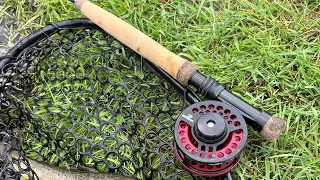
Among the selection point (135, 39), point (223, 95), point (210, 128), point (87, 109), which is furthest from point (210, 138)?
point (87, 109)

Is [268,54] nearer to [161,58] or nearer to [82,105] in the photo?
[161,58]

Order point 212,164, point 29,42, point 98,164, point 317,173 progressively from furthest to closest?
point 29,42
point 98,164
point 317,173
point 212,164

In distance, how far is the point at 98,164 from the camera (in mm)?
2154

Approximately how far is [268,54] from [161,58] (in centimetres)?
49

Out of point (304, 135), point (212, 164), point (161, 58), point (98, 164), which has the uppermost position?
point (161, 58)

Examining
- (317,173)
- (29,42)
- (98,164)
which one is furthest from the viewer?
(29,42)

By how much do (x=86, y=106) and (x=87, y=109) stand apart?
0.05 feet

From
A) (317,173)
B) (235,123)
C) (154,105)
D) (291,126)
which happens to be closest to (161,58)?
(154,105)

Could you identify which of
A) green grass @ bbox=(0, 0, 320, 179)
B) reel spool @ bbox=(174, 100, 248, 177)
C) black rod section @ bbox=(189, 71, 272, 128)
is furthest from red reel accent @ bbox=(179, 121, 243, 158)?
green grass @ bbox=(0, 0, 320, 179)

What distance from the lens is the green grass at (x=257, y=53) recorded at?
2.07 metres

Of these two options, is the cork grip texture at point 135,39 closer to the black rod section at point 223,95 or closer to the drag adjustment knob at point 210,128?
the black rod section at point 223,95

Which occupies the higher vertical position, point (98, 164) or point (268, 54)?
point (268, 54)

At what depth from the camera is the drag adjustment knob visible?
182cm

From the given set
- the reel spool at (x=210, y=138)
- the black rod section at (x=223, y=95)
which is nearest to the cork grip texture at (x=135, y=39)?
the black rod section at (x=223, y=95)
